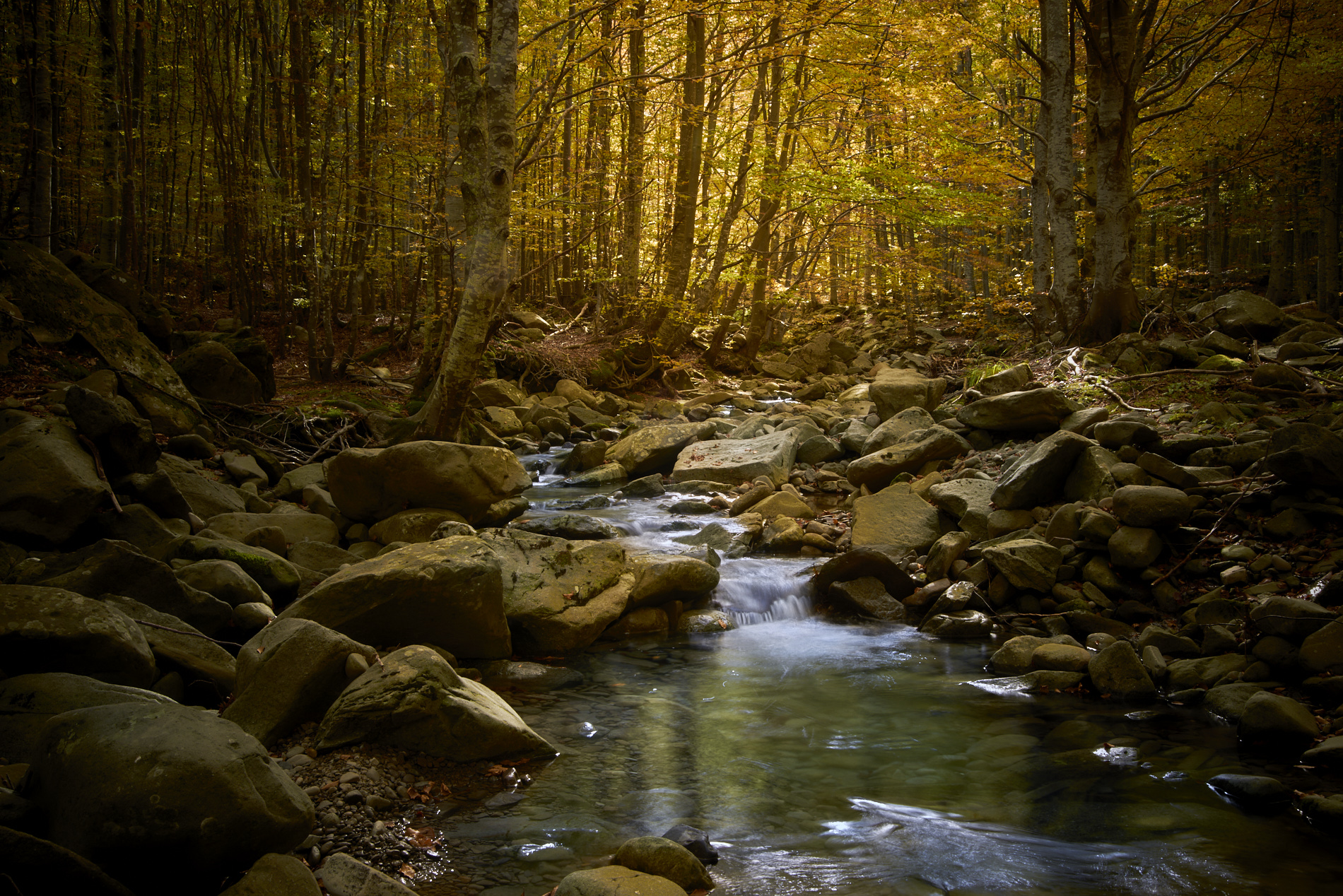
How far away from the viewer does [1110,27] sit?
374 inches

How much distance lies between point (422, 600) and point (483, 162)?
521 centimetres

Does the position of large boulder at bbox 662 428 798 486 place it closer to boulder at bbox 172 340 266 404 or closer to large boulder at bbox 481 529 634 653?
large boulder at bbox 481 529 634 653

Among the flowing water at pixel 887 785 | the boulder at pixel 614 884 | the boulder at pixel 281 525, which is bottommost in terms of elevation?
the flowing water at pixel 887 785

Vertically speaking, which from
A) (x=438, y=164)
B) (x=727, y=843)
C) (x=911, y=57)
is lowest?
(x=727, y=843)

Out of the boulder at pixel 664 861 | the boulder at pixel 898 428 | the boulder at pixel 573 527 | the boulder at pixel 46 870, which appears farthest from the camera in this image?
the boulder at pixel 898 428

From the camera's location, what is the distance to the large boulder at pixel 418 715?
3889mm

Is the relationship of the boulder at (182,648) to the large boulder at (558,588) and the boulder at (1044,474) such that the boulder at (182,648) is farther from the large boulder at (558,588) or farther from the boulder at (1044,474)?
the boulder at (1044,474)

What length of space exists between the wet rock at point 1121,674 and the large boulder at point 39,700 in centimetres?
531

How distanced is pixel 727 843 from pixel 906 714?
2017 millimetres

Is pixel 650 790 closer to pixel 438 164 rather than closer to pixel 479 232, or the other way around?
pixel 479 232

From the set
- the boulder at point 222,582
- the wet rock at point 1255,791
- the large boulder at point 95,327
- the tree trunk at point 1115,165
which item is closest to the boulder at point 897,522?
the wet rock at point 1255,791

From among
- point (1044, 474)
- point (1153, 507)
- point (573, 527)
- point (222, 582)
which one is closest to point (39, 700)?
point (222, 582)

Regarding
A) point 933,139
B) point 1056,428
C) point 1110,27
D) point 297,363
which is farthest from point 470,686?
point 933,139

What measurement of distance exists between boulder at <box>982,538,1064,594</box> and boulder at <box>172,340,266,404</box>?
30.2ft
